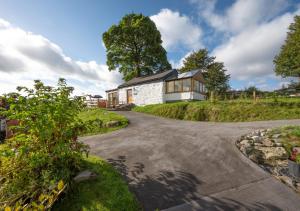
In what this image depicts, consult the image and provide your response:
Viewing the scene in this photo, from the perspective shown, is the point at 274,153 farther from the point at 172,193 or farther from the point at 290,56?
the point at 290,56

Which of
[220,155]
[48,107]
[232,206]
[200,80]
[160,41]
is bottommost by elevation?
[232,206]

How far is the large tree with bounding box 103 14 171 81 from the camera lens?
3097 cm

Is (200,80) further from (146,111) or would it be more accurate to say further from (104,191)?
(104,191)

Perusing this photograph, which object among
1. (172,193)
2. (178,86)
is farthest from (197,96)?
(172,193)

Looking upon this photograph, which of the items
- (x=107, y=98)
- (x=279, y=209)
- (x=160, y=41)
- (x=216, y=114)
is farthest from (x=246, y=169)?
(x=160, y=41)

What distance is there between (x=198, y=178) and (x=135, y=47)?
31608 millimetres

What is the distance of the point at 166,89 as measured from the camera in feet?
72.9

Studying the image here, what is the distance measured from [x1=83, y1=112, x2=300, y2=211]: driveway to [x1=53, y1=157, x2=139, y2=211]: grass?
27cm

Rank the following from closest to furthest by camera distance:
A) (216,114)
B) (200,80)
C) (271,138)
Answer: (271,138)
(216,114)
(200,80)

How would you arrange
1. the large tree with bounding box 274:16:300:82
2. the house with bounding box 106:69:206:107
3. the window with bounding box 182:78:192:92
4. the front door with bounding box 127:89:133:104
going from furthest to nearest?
the large tree with bounding box 274:16:300:82 → the front door with bounding box 127:89:133:104 → the house with bounding box 106:69:206:107 → the window with bounding box 182:78:192:92

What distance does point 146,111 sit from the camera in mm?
18734

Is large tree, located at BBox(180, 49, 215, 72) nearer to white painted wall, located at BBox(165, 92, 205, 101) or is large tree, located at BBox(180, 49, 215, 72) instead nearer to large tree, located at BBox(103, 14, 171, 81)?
large tree, located at BBox(103, 14, 171, 81)

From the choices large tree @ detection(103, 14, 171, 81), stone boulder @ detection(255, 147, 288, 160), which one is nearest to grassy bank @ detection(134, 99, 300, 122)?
stone boulder @ detection(255, 147, 288, 160)

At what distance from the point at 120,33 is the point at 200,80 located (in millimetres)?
19032
